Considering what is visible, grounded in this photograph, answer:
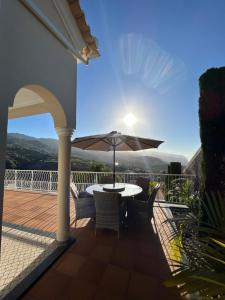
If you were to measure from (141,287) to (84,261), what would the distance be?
42.2 inches

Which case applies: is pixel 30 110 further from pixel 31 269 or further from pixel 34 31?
pixel 31 269

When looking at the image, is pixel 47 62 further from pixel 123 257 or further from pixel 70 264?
pixel 123 257

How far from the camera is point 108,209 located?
366 cm

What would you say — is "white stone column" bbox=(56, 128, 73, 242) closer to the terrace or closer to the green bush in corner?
the terrace

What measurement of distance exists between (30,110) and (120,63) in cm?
358

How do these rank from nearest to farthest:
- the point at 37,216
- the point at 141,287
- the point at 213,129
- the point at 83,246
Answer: the point at 141,287
the point at 83,246
the point at 213,129
the point at 37,216

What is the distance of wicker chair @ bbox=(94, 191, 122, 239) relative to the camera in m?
3.59

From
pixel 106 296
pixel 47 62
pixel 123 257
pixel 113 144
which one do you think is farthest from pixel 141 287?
pixel 47 62

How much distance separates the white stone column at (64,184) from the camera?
3.53m

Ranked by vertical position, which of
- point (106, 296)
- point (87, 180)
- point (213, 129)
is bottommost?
point (106, 296)

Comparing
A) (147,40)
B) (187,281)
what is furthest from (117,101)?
(187,281)

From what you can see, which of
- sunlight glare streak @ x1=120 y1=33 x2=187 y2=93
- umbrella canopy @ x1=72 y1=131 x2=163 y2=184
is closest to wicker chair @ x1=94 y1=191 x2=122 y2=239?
umbrella canopy @ x1=72 y1=131 x2=163 y2=184

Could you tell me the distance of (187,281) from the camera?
3.36 ft

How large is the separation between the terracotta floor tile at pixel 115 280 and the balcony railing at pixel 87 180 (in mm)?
4457
